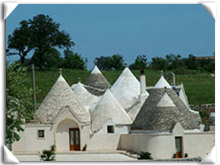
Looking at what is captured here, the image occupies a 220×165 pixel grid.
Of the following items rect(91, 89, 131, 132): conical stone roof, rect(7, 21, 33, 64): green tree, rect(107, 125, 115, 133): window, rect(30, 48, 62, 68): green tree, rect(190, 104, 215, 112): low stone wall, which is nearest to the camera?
rect(7, 21, 33, 64): green tree

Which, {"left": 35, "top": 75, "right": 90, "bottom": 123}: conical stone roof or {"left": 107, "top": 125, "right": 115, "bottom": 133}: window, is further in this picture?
{"left": 107, "top": 125, "right": 115, "bottom": 133}: window

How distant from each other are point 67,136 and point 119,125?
2.27 metres

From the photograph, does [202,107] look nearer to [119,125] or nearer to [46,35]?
[119,125]

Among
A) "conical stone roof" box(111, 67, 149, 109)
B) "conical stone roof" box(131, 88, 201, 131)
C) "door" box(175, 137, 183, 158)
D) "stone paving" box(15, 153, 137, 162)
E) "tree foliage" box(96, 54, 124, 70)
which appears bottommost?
"stone paving" box(15, 153, 137, 162)

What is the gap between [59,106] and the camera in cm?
2634

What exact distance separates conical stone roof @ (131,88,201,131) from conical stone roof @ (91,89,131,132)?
136 cm

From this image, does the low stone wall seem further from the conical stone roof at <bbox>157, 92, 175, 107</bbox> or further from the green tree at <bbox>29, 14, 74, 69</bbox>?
the green tree at <bbox>29, 14, 74, 69</bbox>

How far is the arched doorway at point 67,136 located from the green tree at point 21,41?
3904 millimetres

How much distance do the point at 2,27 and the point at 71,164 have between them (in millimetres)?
3996

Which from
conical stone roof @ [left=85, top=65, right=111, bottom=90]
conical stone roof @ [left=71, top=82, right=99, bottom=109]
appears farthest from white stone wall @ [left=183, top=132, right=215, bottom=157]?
conical stone roof @ [left=85, top=65, right=111, bottom=90]

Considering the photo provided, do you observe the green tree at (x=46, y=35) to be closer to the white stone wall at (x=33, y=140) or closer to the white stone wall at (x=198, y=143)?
the white stone wall at (x=33, y=140)

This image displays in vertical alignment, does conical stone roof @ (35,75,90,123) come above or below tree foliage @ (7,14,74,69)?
below

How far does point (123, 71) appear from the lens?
1142 inches

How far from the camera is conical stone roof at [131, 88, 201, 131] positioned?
24.0m
